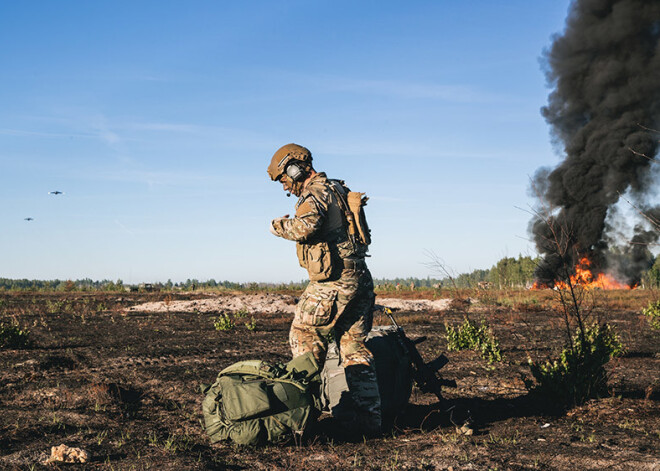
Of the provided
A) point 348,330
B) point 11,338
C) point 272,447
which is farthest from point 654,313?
point 11,338

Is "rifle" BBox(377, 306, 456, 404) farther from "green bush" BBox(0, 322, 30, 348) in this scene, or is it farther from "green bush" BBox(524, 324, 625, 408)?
"green bush" BBox(0, 322, 30, 348)

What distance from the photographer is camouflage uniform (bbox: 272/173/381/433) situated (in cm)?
427

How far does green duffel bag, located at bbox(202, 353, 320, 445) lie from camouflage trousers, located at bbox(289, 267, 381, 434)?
0.30 m

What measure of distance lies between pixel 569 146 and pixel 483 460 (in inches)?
1767

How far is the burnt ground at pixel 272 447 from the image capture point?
362cm

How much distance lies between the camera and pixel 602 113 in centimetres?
4088

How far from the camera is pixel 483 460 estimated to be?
354 cm

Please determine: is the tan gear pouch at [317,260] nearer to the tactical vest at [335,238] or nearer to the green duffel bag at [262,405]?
the tactical vest at [335,238]

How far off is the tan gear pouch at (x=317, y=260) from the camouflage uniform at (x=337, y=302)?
31 millimetres

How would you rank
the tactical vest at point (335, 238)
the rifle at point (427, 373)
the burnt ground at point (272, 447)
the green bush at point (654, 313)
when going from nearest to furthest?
the burnt ground at point (272, 447) < the tactical vest at point (335, 238) < the rifle at point (427, 373) < the green bush at point (654, 313)

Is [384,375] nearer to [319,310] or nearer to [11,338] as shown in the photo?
[319,310]

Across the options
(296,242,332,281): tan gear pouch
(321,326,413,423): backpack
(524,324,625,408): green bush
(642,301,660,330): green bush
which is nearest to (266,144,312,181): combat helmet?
(296,242,332,281): tan gear pouch

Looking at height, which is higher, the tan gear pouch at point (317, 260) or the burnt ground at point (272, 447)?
the tan gear pouch at point (317, 260)

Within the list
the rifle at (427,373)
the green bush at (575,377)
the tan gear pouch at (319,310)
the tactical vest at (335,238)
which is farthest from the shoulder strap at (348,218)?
the green bush at (575,377)
